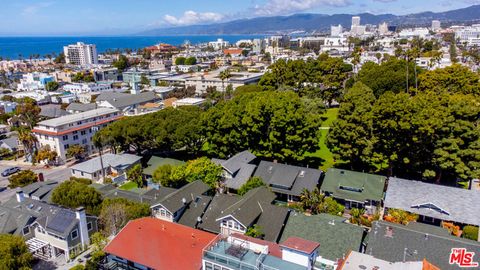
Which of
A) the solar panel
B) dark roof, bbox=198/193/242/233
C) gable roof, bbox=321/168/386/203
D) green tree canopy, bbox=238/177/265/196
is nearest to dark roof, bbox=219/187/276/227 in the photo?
dark roof, bbox=198/193/242/233

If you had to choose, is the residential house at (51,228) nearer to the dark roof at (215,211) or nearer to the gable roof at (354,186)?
the dark roof at (215,211)

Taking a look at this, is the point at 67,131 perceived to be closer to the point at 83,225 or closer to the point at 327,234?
the point at 83,225

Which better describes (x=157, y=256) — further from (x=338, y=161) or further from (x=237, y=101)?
(x=237, y=101)

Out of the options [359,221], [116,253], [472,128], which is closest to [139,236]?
[116,253]

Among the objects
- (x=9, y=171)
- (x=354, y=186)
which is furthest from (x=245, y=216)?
(x=9, y=171)

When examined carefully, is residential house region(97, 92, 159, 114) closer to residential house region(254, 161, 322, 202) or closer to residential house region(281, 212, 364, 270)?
residential house region(254, 161, 322, 202)

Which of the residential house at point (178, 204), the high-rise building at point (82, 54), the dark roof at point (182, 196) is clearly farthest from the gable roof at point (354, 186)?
the high-rise building at point (82, 54)
